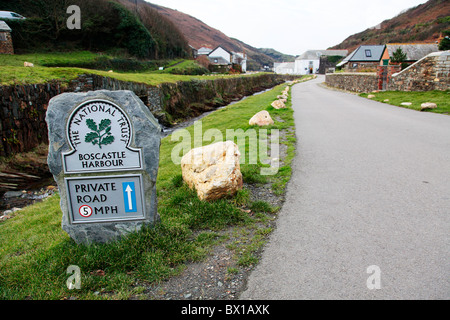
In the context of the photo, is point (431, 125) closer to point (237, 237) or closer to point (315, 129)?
point (315, 129)

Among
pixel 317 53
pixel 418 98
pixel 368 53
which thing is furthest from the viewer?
pixel 317 53

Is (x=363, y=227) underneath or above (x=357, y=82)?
underneath

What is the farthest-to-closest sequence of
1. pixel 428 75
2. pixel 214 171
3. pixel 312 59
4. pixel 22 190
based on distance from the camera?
pixel 312 59, pixel 428 75, pixel 22 190, pixel 214 171

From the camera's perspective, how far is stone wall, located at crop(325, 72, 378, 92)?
22617 mm

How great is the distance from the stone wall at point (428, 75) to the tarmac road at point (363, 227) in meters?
10.8

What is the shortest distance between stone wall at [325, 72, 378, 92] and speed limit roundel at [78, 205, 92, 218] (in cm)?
2294

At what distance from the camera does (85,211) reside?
4.00m

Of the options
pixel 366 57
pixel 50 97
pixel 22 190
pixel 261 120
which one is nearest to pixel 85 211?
pixel 22 190

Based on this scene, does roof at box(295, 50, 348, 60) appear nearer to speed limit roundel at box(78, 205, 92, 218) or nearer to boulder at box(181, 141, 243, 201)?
boulder at box(181, 141, 243, 201)

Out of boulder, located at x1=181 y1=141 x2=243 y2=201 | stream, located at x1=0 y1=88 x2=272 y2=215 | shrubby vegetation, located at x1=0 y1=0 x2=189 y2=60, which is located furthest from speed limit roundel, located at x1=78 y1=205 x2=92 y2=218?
shrubby vegetation, located at x1=0 y1=0 x2=189 y2=60

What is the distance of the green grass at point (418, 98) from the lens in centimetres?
1354

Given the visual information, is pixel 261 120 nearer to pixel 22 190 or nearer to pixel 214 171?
pixel 214 171

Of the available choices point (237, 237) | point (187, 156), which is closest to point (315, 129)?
point (187, 156)

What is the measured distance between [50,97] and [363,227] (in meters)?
11.9
